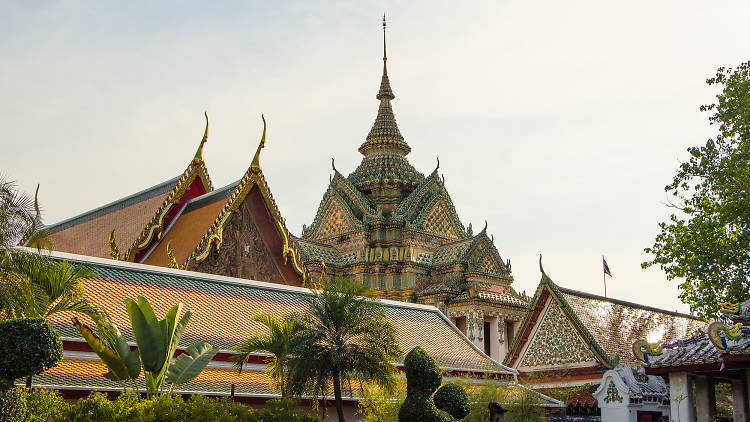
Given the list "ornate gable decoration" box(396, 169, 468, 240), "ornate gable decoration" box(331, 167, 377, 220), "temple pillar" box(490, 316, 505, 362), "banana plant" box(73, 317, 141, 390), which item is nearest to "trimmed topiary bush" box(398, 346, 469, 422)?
"banana plant" box(73, 317, 141, 390)

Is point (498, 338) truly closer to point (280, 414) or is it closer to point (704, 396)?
point (704, 396)

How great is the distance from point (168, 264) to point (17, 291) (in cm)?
892

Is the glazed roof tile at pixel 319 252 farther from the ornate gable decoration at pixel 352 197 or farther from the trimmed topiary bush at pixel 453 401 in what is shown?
the trimmed topiary bush at pixel 453 401

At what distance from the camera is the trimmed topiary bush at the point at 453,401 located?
11.9m

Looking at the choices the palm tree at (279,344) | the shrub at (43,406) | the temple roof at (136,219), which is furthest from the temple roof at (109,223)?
the shrub at (43,406)

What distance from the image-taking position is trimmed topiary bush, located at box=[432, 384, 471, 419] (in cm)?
1187

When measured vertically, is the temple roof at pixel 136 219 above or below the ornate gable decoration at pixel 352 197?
below

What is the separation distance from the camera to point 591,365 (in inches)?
742

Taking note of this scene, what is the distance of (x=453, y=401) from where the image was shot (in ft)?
38.9

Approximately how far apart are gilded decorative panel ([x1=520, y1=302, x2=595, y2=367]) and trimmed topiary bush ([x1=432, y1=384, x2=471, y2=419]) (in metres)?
7.78

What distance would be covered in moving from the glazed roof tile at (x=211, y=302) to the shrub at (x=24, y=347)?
424 cm

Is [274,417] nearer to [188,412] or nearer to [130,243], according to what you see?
[188,412]

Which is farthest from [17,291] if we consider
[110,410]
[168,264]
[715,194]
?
[715,194]

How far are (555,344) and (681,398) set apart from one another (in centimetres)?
733
